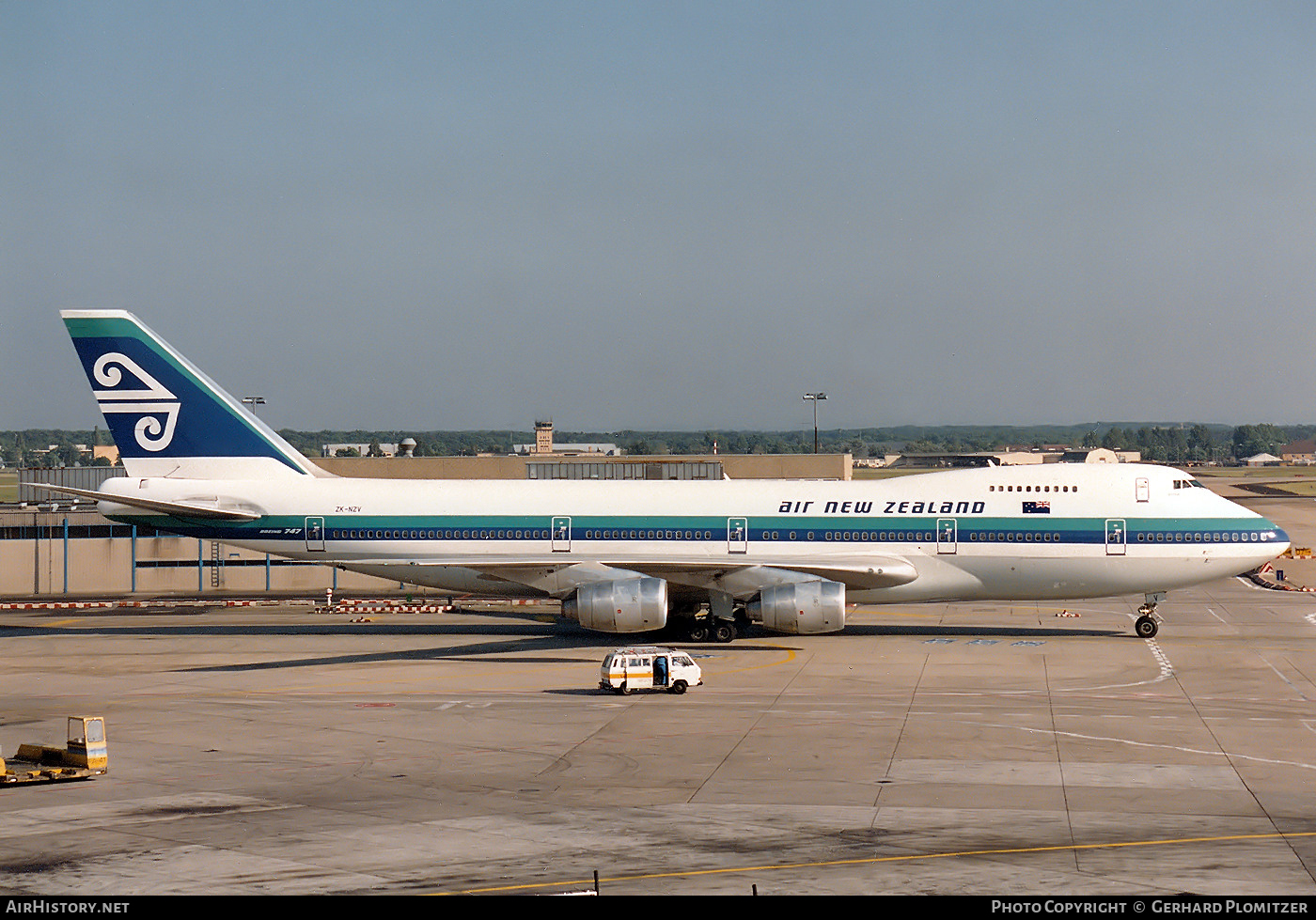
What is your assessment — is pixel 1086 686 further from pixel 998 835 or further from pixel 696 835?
pixel 696 835

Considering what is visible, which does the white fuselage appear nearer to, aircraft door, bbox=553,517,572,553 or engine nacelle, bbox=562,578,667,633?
aircraft door, bbox=553,517,572,553

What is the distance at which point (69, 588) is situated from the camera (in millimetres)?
66000

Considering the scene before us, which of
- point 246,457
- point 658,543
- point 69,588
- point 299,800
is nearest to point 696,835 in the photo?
point 299,800

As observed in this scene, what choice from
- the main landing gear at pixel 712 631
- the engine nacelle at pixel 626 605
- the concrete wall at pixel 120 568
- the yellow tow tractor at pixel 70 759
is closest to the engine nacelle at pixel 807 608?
the main landing gear at pixel 712 631

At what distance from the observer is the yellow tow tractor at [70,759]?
79.0 feet

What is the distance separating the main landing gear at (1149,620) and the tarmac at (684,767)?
727 millimetres

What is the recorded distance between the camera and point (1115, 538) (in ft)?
143

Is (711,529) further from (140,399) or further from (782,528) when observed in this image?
(140,399)

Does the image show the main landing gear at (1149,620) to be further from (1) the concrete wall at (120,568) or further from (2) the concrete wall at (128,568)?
(1) the concrete wall at (120,568)

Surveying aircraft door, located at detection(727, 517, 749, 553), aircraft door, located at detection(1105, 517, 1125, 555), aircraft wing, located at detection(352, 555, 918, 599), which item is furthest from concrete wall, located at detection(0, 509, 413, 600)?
aircraft door, located at detection(1105, 517, 1125, 555)

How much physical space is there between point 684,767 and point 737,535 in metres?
20.2

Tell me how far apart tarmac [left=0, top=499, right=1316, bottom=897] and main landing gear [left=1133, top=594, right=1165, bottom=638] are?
73 centimetres

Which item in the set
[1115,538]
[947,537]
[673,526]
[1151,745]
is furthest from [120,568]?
[1151,745]
